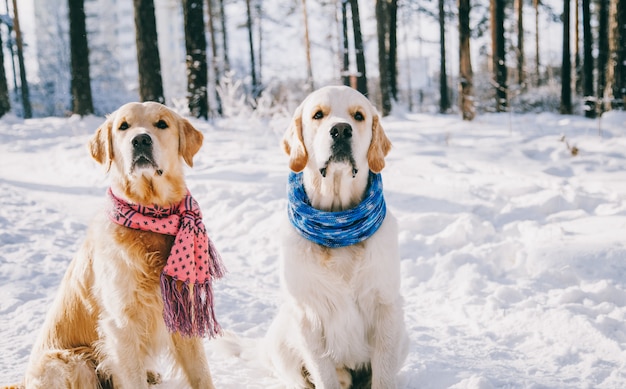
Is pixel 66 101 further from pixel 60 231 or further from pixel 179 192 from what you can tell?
pixel 179 192

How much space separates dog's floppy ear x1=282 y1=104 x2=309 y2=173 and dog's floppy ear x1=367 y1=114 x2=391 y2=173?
353 millimetres

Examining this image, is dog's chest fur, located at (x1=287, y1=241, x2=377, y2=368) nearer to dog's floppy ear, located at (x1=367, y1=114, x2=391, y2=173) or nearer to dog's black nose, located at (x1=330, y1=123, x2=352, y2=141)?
dog's floppy ear, located at (x1=367, y1=114, x2=391, y2=173)

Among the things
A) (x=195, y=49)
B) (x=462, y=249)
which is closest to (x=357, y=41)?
(x=195, y=49)

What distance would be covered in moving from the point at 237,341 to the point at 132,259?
1090mm

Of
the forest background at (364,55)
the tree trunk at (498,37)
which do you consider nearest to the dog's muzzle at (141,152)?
the forest background at (364,55)

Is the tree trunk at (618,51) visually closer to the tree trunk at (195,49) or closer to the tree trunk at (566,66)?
the tree trunk at (566,66)

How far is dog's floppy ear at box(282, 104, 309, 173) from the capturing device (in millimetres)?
2693

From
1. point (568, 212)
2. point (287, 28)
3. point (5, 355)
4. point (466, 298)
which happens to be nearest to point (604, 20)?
point (287, 28)

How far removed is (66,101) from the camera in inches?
1316

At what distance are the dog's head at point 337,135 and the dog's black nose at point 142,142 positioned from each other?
2.51 ft

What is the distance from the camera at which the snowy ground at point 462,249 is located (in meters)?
2.95

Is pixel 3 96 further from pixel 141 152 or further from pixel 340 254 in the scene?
pixel 340 254

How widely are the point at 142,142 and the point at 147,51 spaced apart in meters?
8.24

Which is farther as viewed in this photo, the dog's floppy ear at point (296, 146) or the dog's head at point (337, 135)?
the dog's floppy ear at point (296, 146)
